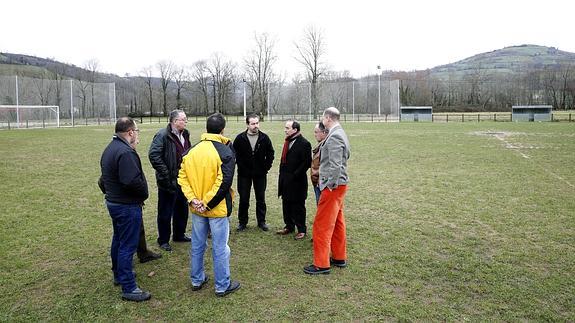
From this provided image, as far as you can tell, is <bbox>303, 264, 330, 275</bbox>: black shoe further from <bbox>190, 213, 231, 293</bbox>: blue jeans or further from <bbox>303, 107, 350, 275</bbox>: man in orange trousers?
<bbox>190, 213, 231, 293</bbox>: blue jeans

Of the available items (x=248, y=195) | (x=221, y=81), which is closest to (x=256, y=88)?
(x=221, y=81)

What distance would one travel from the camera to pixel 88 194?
890cm

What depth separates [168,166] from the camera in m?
5.43

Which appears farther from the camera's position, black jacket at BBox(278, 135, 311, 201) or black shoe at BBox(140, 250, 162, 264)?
black jacket at BBox(278, 135, 311, 201)

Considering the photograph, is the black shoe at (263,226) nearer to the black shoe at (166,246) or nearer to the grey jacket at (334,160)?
the black shoe at (166,246)

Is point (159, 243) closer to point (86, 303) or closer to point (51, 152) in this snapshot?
point (86, 303)

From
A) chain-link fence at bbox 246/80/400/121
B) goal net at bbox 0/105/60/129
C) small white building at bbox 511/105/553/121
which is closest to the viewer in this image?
goal net at bbox 0/105/60/129

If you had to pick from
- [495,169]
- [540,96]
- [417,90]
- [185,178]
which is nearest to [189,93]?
[417,90]

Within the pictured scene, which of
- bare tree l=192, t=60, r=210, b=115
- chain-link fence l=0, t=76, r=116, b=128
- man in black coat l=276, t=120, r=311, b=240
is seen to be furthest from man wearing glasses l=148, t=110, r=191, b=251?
bare tree l=192, t=60, r=210, b=115

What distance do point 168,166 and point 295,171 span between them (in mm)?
1693

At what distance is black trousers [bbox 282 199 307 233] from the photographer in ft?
19.7

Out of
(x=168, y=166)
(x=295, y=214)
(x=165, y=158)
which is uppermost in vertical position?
(x=165, y=158)

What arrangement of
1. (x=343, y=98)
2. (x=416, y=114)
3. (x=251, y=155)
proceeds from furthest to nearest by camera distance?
(x=343, y=98) → (x=416, y=114) → (x=251, y=155)

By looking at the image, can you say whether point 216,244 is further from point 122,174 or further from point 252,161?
point 252,161
